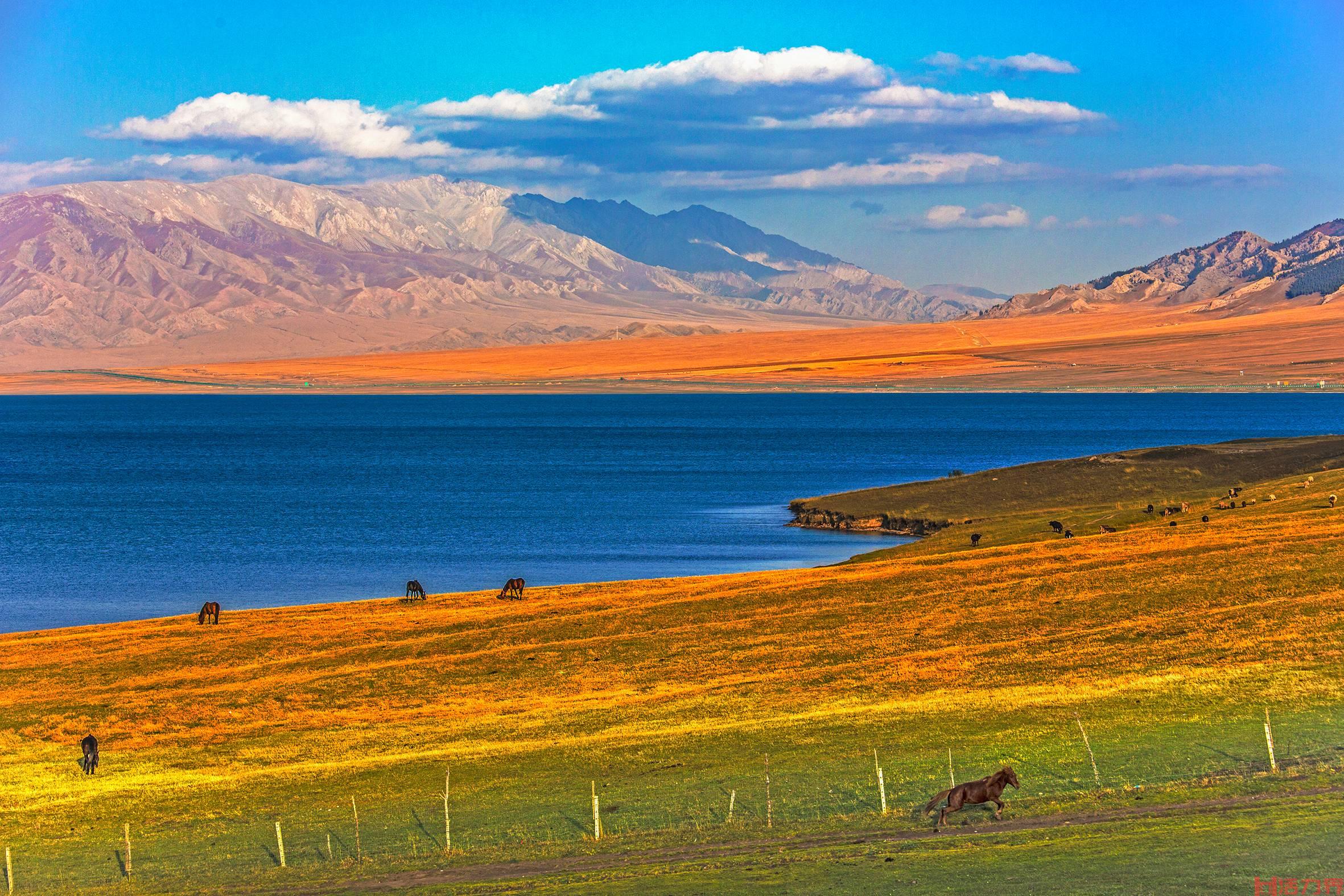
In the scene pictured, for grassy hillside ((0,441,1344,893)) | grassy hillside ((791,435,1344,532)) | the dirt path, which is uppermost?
grassy hillside ((791,435,1344,532))

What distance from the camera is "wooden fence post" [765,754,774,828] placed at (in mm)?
26188

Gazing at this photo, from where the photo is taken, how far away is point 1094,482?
102000mm

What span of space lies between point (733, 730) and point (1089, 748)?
30.3 ft

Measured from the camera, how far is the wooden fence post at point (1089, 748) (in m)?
27.0

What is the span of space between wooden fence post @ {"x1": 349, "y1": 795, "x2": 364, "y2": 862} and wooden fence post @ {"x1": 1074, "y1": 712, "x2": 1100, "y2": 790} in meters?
14.1

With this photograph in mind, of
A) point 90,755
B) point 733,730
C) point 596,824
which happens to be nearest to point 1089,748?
point 733,730

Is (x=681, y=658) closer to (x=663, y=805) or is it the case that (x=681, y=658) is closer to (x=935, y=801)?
(x=663, y=805)

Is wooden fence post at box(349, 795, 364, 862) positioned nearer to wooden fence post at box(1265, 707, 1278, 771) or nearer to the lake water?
wooden fence post at box(1265, 707, 1278, 771)

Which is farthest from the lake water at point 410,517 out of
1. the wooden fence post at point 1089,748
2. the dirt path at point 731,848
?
the dirt path at point 731,848

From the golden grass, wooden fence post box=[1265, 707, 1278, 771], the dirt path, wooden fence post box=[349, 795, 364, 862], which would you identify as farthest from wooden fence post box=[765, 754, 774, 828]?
wooden fence post box=[1265, 707, 1278, 771]

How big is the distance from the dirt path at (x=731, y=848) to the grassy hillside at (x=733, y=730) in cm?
11

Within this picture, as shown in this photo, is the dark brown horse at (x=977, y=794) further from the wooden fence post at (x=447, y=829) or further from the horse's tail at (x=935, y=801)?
the wooden fence post at (x=447, y=829)

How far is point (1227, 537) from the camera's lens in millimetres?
57188

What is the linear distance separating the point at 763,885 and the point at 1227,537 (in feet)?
135
